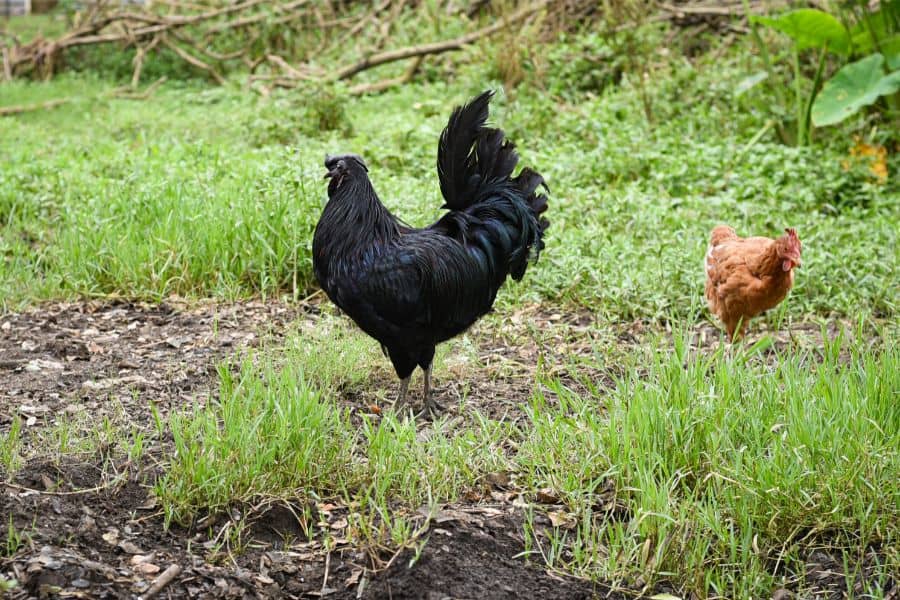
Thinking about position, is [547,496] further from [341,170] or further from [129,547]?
[341,170]

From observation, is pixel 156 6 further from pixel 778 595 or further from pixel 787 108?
pixel 778 595

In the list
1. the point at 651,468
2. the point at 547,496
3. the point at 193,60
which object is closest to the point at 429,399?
the point at 547,496

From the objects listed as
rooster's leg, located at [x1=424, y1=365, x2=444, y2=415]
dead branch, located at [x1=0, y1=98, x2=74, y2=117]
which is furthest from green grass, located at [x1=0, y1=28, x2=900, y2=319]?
rooster's leg, located at [x1=424, y1=365, x2=444, y2=415]

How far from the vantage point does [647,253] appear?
6461 mm

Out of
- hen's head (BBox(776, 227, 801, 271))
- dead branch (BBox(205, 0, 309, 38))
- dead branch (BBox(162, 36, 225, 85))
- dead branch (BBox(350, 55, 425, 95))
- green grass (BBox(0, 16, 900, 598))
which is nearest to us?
green grass (BBox(0, 16, 900, 598))

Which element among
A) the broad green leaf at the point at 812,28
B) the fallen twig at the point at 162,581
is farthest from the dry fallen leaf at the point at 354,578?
the broad green leaf at the point at 812,28

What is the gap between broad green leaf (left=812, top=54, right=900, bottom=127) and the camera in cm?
800

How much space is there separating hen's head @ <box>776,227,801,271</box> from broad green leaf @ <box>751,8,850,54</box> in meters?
4.18

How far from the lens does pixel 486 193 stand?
4.72m

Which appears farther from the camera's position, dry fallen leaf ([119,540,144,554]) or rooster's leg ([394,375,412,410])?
rooster's leg ([394,375,412,410])

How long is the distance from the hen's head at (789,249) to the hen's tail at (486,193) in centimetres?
124

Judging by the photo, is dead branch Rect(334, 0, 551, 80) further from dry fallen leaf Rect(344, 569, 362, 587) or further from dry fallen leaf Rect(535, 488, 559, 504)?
dry fallen leaf Rect(344, 569, 362, 587)

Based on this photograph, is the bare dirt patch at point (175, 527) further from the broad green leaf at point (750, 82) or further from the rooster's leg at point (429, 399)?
the broad green leaf at point (750, 82)

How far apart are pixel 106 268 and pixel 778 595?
4.40 m
